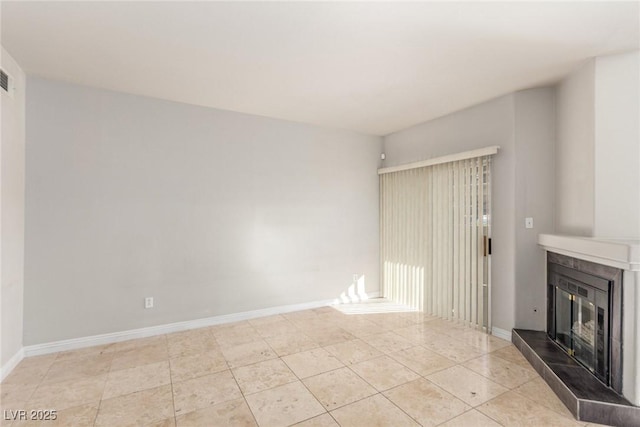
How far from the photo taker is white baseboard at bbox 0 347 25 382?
2586mm

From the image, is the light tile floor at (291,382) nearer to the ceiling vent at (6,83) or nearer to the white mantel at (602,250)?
the white mantel at (602,250)

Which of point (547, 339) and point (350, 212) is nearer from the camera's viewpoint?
point (547, 339)

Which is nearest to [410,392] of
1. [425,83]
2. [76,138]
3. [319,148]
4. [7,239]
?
[425,83]

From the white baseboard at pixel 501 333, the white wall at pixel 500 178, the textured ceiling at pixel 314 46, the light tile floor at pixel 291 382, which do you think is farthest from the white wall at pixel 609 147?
the light tile floor at pixel 291 382

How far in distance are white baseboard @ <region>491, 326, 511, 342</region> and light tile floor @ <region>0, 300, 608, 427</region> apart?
114mm

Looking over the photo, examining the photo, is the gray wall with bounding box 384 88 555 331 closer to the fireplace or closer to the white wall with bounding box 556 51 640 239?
the fireplace

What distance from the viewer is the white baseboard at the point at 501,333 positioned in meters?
3.40

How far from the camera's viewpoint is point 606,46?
2.45 metres

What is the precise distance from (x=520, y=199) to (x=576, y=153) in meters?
0.65

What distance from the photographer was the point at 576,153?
9.53ft

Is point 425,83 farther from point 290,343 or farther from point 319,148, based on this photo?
point 290,343

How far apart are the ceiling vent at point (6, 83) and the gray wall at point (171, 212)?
385 millimetres

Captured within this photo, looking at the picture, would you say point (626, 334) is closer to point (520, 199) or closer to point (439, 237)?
point (520, 199)

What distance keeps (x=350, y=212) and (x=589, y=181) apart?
9.73 feet
